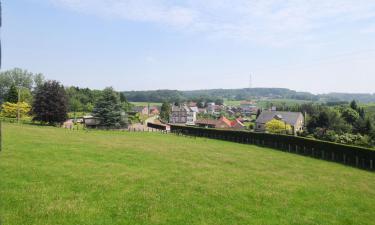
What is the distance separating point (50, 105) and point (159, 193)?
175 ft

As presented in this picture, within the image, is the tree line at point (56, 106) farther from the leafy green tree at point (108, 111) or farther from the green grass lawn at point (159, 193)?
the green grass lawn at point (159, 193)

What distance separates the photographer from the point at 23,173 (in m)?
16.4

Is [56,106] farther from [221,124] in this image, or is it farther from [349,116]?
[349,116]

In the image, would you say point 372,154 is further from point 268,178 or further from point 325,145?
point 268,178

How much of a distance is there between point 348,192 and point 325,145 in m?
21.9

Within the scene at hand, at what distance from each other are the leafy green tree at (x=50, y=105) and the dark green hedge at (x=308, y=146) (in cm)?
Result: 2944

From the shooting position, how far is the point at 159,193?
15.5 meters

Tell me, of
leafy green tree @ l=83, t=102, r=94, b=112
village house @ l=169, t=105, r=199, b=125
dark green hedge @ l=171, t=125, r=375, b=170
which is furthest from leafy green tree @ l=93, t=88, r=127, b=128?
leafy green tree @ l=83, t=102, r=94, b=112

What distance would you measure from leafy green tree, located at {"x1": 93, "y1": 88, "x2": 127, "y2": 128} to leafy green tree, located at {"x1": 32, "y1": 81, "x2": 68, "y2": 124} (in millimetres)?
7610

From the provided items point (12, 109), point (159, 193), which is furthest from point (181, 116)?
point (159, 193)

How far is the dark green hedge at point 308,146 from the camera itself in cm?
3534

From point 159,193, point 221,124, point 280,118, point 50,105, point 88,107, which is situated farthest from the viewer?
→ point 88,107

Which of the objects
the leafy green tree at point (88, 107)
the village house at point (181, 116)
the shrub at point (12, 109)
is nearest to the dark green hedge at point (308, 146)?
the shrub at point (12, 109)

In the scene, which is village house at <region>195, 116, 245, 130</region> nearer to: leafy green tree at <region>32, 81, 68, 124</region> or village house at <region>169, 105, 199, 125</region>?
village house at <region>169, 105, 199, 125</region>
